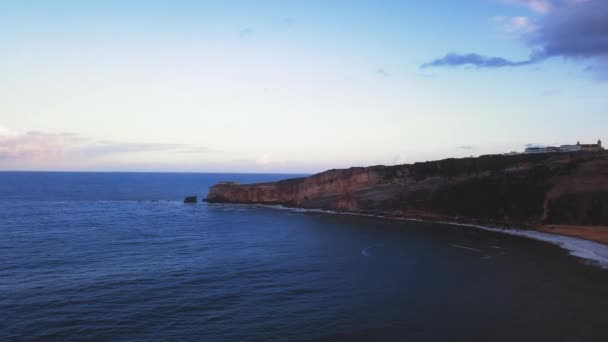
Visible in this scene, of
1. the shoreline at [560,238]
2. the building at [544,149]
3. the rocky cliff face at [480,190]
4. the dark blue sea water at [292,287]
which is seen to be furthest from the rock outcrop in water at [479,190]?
the building at [544,149]

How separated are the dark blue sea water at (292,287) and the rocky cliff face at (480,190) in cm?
1440

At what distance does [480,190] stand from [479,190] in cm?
20

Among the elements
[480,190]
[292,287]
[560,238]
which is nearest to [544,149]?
[480,190]

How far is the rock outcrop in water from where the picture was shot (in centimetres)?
7988

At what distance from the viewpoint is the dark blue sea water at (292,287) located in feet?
104

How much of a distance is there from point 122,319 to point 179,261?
64.8 feet

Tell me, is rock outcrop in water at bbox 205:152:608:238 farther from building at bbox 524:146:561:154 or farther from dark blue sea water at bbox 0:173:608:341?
building at bbox 524:146:561:154

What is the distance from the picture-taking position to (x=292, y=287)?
138 feet

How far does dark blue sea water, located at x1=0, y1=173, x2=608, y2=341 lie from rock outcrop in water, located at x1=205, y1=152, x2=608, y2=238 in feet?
46.9

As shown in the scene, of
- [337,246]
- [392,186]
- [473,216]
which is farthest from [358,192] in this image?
[337,246]

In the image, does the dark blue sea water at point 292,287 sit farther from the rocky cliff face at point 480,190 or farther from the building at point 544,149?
the building at point 544,149

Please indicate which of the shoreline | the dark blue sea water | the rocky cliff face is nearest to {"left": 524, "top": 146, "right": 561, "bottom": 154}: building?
the rocky cliff face

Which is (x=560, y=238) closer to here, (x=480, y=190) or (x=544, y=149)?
(x=480, y=190)

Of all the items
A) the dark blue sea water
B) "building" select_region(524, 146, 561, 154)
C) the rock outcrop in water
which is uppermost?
"building" select_region(524, 146, 561, 154)
